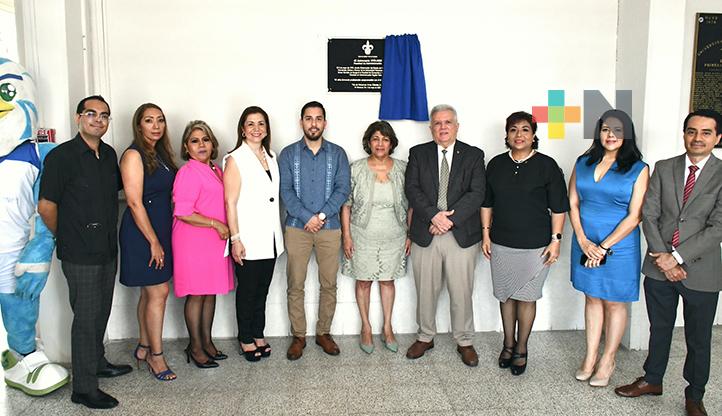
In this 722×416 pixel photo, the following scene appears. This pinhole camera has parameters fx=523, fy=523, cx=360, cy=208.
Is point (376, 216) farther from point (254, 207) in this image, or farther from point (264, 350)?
point (264, 350)

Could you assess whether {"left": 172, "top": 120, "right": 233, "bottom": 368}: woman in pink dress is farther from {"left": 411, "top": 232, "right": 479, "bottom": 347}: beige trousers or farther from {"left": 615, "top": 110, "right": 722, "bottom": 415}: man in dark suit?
{"left": 615, "top": 110, "right": 722, "bottom": 415}: man in dark suit

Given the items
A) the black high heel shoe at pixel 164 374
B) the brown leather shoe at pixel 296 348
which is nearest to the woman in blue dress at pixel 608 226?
the brown leather shoe at pixel 296 348

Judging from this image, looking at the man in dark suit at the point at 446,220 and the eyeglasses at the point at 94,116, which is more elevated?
the eyeglasses at the point at 94,116

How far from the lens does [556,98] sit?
163 inches

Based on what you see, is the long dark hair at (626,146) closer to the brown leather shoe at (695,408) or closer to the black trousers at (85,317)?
the brown leather shoe at (695,408)

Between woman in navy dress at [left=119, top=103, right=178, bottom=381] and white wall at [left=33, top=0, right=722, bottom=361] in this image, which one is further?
white wall at [left=33, top=0, right=722, bottom=361]

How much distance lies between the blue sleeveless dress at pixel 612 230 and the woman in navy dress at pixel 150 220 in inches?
102

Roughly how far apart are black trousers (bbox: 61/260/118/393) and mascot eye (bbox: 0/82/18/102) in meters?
1.05

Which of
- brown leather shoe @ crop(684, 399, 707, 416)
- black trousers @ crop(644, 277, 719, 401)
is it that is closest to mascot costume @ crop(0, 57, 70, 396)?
black trousers @ crop(644, 277, 719, 401)

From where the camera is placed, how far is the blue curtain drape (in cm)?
397

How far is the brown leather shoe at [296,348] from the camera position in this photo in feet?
11.9

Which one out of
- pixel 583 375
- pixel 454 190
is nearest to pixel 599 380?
pixel 583 375

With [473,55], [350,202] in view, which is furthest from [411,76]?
[350,202]

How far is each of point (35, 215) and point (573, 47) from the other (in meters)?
3.97
